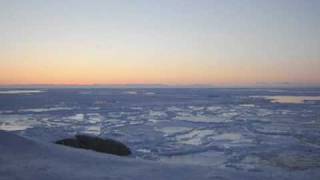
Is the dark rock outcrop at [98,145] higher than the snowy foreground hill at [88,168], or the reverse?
the snowy foreground hill at [88,168]

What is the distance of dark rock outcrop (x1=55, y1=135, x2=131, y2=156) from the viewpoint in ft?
39.1

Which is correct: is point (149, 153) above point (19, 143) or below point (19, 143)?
below

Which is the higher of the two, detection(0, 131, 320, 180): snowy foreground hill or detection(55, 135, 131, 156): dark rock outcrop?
detection(0, 131, 320, 180): snowy foreground hill

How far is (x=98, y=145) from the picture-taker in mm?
11977

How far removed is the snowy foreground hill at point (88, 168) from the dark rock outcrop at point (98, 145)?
122 inches

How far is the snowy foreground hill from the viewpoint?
6.68 m

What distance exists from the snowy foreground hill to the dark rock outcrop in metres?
3.11

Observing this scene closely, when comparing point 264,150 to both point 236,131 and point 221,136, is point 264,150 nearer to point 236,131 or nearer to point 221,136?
point 221,136

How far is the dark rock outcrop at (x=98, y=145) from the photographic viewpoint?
11.9 m

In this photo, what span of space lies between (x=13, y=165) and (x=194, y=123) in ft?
53.5

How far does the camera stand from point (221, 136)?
57.6 ft

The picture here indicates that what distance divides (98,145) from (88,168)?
15.7ft

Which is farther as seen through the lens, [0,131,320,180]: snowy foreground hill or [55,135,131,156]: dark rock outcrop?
[55,135,131,156]: dark rock outcrop

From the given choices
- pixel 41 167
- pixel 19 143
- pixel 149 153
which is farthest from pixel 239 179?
pixel 149 153
